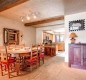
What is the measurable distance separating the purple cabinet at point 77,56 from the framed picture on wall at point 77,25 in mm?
890

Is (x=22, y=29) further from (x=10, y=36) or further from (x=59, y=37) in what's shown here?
(x=59, y=37)

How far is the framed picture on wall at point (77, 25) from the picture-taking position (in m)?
4.24

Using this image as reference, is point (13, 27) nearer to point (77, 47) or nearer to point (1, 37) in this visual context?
point (1, 37)

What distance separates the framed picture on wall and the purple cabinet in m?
0.89

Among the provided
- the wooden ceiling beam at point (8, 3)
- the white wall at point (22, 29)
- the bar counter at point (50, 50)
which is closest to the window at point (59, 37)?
the white wall at point (22, 29)

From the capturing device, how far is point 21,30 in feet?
21.3

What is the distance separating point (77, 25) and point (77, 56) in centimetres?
144

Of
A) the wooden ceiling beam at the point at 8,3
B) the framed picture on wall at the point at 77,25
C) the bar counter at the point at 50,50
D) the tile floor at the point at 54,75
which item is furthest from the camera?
the bar counter at the point at 50,50

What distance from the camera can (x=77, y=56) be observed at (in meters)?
3.92

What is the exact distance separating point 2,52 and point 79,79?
8.44ft

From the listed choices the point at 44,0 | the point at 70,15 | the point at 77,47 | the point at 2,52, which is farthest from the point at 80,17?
the point at 2,52

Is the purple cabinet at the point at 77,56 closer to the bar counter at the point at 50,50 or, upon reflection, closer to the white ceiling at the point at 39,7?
the white ceiling at the point at 39,7

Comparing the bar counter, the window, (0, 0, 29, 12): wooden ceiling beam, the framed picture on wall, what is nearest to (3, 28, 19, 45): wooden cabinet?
(0, 0, 29, 12): wooden ceiling beam

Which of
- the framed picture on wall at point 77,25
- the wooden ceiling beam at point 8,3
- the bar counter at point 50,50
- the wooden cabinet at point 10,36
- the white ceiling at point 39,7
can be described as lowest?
the bar counter at point 50,50
